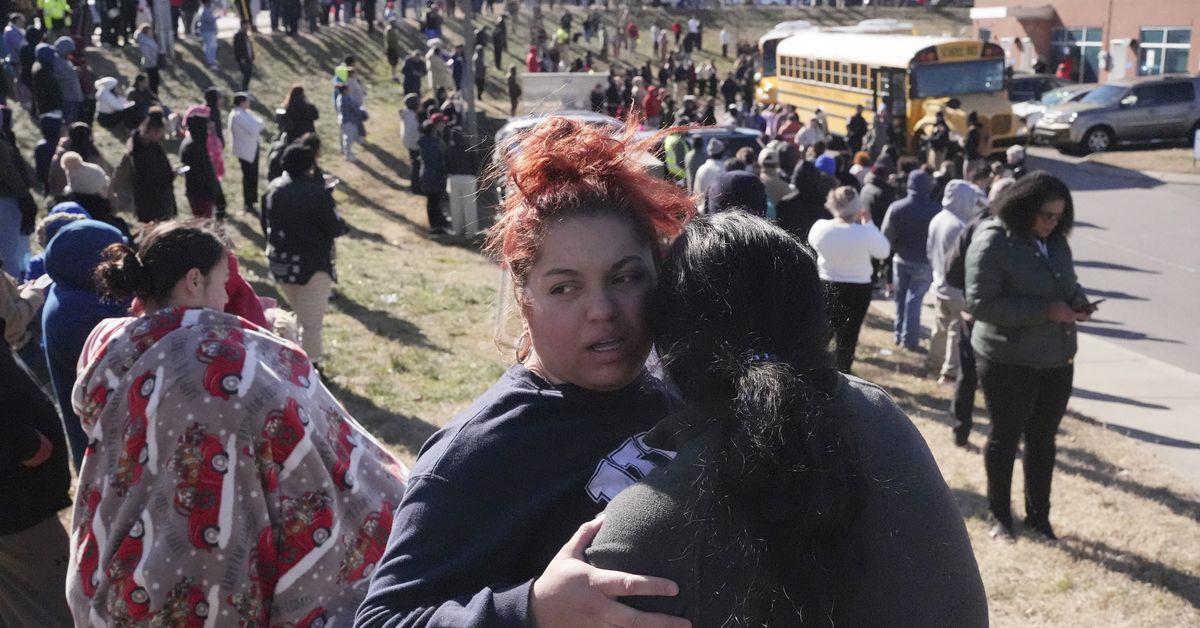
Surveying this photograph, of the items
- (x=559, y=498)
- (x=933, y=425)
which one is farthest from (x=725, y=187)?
(x=559, y=498)

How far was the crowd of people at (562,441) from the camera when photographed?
1337 millimetres

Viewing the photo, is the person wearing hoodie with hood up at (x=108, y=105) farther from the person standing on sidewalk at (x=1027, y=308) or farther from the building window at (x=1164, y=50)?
the building window at (x=1164, y=50)

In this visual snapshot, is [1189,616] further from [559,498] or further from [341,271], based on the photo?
[341,271]

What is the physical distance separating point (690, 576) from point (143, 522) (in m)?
1.93

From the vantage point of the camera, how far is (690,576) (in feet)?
4.28

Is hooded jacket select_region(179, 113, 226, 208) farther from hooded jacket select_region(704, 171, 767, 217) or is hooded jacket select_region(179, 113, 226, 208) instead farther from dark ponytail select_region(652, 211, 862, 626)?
dark ponytail select_region(652, 211, 862, 626)

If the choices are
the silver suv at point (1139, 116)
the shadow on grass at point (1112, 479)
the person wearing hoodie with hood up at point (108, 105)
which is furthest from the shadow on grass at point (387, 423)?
the silver suv at point (1139, 116)

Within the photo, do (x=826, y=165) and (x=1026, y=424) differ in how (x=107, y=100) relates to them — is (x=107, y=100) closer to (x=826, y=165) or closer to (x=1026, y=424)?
(x=826, y=165)

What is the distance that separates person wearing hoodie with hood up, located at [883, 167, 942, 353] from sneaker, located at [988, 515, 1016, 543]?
416 cm

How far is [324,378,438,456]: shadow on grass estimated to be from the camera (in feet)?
23.5

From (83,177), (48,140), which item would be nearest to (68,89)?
(48,140)

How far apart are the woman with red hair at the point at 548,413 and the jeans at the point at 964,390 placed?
5832mm

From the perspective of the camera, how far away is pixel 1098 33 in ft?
119

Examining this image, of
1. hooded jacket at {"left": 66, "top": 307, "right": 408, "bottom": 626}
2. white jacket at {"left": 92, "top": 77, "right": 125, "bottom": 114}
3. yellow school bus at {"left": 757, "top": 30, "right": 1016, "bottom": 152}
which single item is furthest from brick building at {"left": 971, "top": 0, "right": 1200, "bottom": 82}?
hooded jacket at {"left": 66, "top": 307, "right": 408, "bottom": 626}
